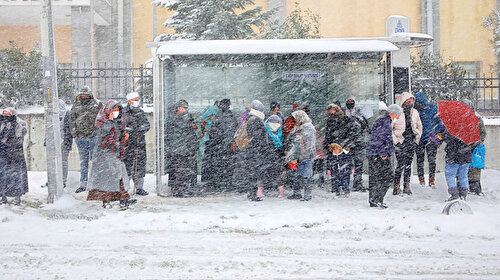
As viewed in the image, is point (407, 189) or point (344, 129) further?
point (407, 189)

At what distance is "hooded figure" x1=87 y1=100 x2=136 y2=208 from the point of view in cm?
823

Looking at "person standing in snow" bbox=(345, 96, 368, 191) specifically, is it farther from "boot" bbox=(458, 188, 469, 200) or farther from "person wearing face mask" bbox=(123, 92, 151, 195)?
"person wearing face mask" bbox=(123, 92, 151, 195)

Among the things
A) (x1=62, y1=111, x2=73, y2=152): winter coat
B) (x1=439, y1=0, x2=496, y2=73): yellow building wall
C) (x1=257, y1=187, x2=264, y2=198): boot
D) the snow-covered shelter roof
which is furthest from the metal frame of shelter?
(x1=439, y1=0, x2=496, y2=73): yellow building wall

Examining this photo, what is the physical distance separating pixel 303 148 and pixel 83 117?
158 inches

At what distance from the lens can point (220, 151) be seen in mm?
10281

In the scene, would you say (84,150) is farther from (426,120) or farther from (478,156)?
(478,156)

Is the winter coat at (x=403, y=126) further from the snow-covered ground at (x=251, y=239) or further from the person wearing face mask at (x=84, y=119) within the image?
the person wearing face mask at (x=84, y=119)

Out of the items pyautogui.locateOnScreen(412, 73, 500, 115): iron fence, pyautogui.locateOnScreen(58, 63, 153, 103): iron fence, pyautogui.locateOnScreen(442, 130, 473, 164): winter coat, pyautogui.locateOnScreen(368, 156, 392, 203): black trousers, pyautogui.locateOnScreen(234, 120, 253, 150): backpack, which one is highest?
pyautogui.locateOnScreen(58, 63, 153, 103): iron fence

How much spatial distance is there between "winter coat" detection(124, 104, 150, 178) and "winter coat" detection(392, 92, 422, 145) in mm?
4308

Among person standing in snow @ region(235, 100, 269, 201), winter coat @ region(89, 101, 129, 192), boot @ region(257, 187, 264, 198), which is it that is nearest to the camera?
winter coat @ region(89, 101, 129, 192)

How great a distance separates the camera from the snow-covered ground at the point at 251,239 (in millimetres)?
5344

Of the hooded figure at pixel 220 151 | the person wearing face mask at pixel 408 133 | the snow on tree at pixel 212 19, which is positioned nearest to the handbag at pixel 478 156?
the person wearing face mask at pixel 408 133

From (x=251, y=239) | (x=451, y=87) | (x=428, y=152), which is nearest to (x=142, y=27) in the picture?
(x=451, y=87)

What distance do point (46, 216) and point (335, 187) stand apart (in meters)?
4.87
